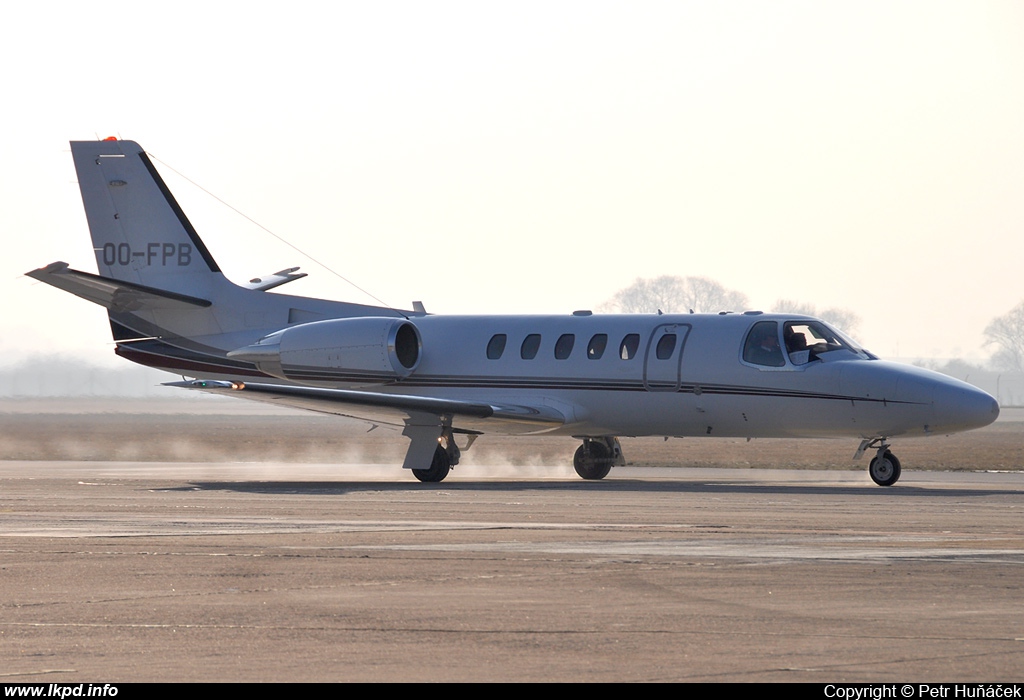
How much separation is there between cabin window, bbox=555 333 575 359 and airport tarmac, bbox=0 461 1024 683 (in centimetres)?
762

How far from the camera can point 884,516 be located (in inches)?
716

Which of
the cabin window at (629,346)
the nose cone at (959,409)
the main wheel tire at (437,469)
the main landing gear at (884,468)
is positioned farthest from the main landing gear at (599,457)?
the nose cone at (959,409)

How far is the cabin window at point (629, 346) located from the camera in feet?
91.6

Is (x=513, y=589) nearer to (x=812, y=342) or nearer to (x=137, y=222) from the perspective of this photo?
(x=812, y=342)

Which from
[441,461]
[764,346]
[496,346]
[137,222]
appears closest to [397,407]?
[441,461]

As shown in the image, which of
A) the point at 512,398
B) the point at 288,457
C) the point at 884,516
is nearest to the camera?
the point at 884,516

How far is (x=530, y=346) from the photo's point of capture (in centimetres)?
2952

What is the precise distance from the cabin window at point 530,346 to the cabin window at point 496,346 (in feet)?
1.60

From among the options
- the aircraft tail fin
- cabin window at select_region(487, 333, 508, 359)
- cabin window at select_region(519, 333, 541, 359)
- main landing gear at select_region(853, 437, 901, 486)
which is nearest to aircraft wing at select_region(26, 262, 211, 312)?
the aircraft tail fin

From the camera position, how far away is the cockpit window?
26.3m

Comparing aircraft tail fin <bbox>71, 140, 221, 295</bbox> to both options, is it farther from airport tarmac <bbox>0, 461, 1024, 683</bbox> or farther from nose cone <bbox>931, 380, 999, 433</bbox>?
nose cone <bbox>931, 380, 999, 433</bbox>
